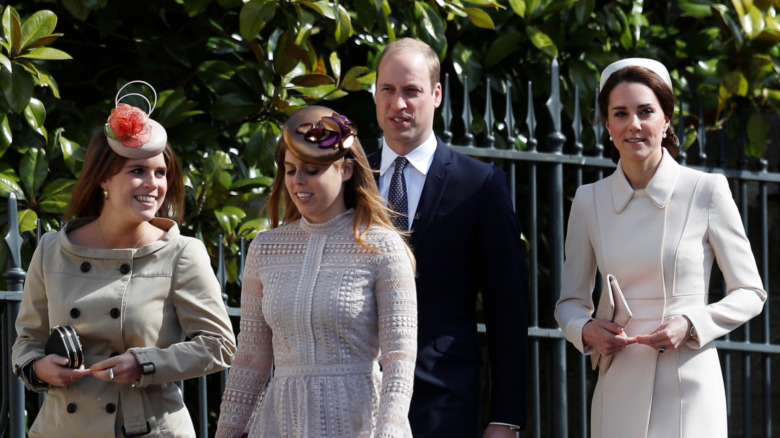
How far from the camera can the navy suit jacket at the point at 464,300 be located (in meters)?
3.54

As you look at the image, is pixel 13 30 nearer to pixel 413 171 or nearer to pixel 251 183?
pixel 251 183

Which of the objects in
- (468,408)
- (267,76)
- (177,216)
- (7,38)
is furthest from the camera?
(267,76)

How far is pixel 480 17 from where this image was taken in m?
5.01

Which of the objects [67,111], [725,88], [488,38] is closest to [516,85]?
[488,38]

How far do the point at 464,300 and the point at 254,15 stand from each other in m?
1.54

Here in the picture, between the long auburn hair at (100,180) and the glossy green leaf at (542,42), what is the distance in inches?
78.6

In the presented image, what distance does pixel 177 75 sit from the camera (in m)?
5.40

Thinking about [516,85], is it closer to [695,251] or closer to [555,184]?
[555,184]

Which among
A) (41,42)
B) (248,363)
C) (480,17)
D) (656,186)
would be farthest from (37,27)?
(656,186)

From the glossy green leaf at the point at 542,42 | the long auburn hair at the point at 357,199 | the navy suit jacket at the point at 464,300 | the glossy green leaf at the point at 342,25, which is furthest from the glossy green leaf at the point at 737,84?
the long auburn hair at the point at 357,199

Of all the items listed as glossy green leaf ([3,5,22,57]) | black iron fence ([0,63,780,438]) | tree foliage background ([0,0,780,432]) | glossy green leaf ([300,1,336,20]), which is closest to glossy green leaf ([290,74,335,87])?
tree foliage background ([0,0,780,432])

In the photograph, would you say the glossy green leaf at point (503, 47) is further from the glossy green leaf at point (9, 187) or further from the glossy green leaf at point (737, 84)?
the glossy green leaf at point (9, 187)

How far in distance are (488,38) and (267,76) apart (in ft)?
3.60

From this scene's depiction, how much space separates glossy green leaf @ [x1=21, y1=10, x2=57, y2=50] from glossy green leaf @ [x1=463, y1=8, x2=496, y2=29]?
1.57 metres
